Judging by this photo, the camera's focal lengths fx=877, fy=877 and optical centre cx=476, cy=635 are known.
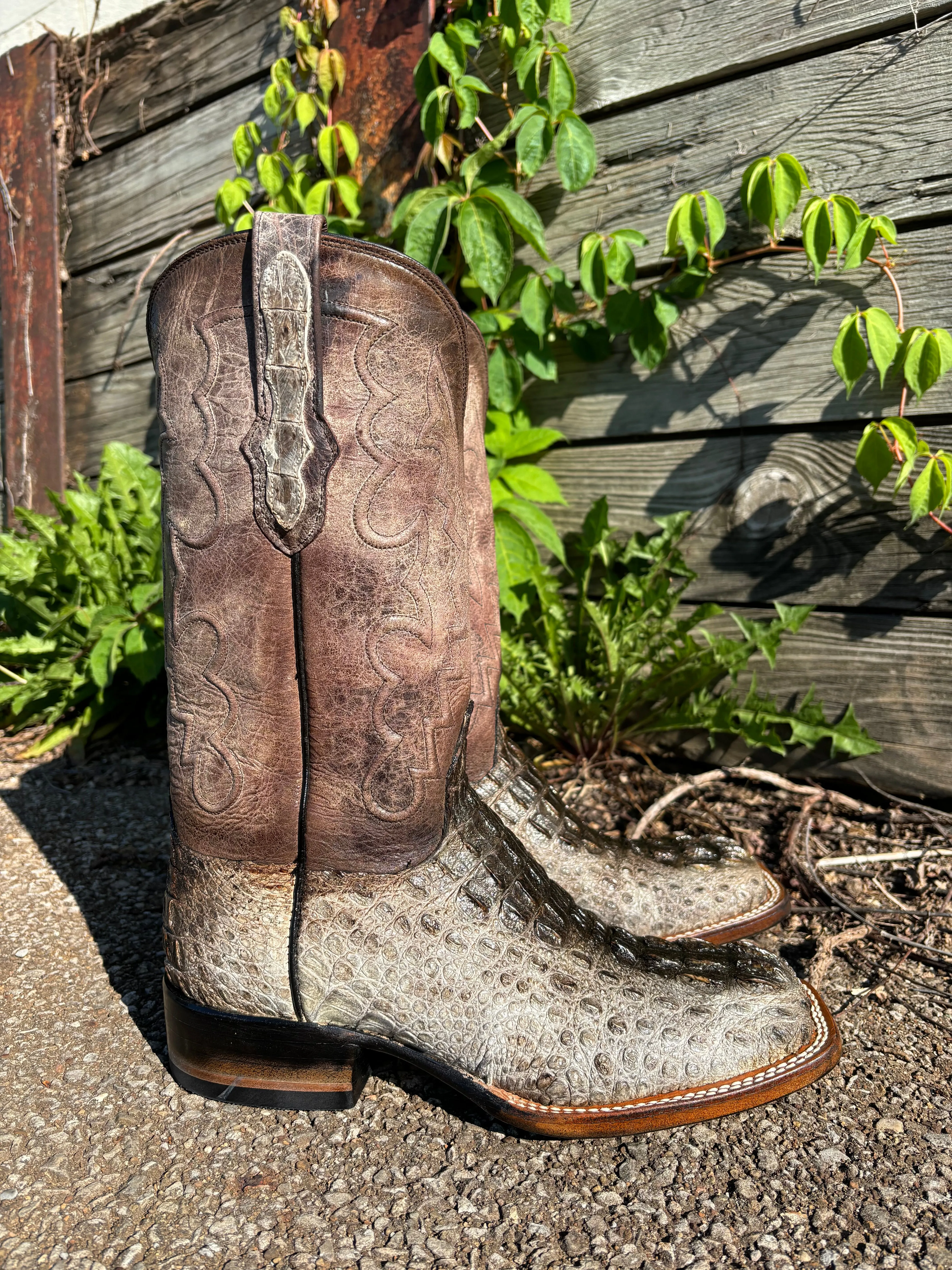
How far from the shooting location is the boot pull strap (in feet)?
3.12

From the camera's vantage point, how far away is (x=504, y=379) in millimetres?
2223

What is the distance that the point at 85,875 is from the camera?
5.55ft

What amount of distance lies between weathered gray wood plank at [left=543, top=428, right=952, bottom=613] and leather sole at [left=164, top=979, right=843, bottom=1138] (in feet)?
3.86

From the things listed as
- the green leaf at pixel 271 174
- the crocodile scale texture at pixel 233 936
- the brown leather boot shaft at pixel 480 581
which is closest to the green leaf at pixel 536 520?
the brown leather boot shaft at pixel 480 581

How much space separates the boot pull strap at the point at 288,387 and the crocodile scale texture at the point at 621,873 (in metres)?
0.65

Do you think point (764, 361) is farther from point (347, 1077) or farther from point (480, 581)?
point (347, 1077)

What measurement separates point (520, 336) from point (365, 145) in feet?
2.37

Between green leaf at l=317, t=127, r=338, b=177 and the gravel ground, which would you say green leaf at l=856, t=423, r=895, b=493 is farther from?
green leaf at l=317, t=127, r=338, b=177

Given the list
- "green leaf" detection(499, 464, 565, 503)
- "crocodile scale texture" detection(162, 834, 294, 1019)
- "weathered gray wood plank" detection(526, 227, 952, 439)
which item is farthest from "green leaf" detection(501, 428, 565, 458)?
"crocodile scale texture" detection(162, 834, 294, 1019)

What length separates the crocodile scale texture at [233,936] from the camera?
1040 millimetres

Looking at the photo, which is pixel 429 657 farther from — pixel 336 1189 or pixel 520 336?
pixel 520 336

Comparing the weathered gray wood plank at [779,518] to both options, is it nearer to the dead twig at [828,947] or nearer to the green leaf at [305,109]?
the dead twig at [828,947]

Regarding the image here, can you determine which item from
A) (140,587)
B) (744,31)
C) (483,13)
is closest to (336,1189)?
(140,587)

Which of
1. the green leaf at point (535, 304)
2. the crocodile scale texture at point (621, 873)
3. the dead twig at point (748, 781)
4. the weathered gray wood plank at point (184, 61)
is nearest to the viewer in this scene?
the crocodile scale texture at point (621, 873)
